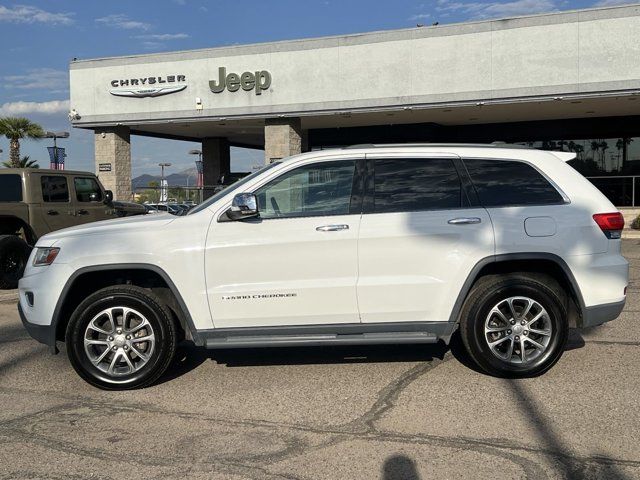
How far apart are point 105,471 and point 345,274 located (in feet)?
7.32

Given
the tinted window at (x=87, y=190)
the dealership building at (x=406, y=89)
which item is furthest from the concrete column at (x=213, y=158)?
the tinted window at (x=87, y=190)

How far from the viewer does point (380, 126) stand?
82.8 ft

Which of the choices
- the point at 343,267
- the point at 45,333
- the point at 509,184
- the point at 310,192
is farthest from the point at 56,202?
the point at 509,184

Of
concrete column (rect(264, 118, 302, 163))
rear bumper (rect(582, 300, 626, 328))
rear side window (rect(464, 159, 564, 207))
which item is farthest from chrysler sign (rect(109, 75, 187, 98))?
rear bumper (rect(582, 300, 626, 328))

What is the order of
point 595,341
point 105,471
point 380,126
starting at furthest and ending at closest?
point 380,126, point 595,341, point 105,471

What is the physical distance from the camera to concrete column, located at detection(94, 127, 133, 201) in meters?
22.1

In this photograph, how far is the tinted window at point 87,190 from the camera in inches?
431

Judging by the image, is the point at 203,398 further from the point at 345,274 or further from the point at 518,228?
the point at 518,228

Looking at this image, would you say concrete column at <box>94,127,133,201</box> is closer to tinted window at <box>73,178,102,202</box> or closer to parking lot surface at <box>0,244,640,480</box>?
tinted window at <box>73,178,102,202</box>

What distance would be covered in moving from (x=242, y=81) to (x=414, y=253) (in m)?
16.7

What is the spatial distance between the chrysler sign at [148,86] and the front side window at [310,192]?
1719 centimetres

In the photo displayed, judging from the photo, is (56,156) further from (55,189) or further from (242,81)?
(55,189)

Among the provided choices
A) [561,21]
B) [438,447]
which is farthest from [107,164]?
[438,447]

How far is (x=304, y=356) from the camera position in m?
5.77
